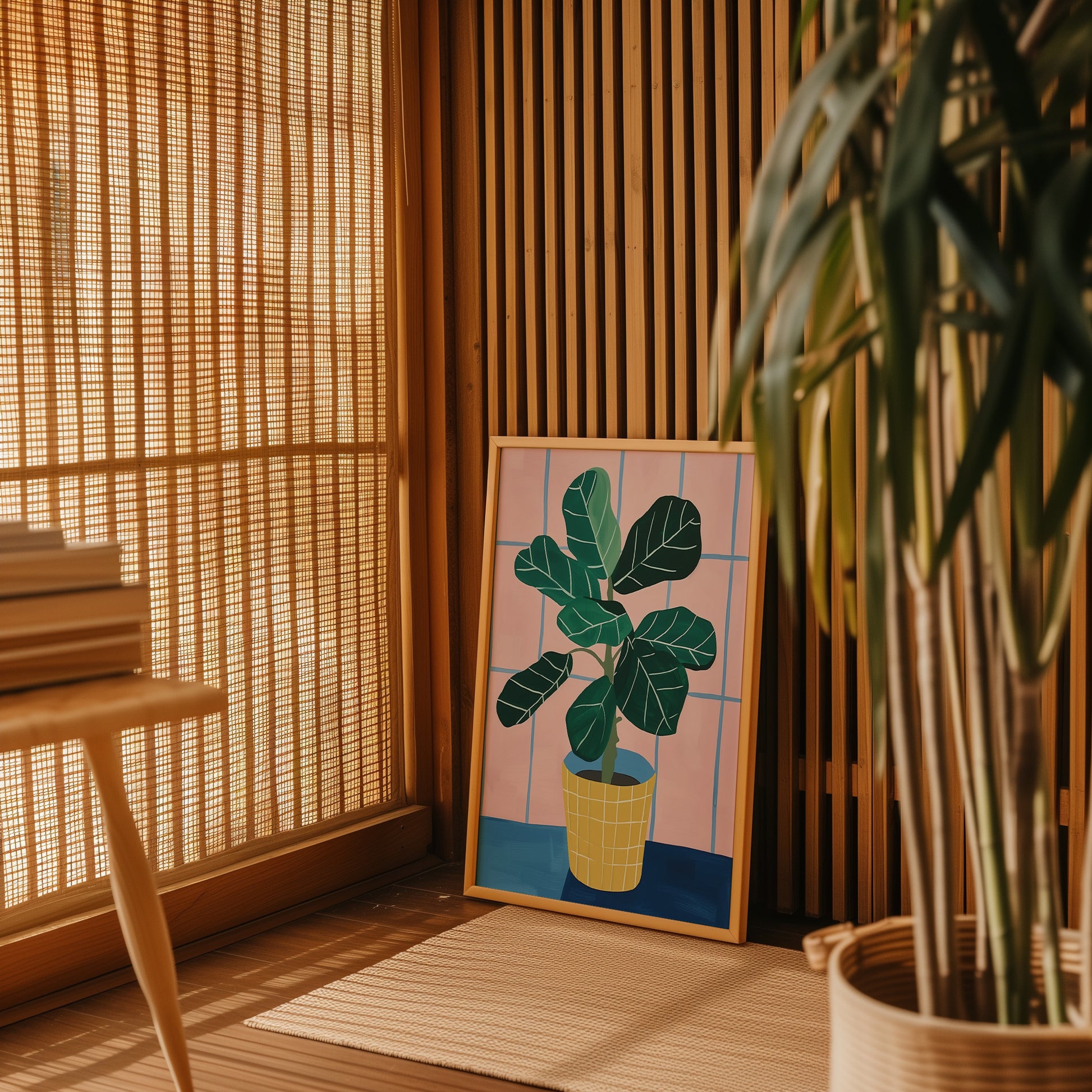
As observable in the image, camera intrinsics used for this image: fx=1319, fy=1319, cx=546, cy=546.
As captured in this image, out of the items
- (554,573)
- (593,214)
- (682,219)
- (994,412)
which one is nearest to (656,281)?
(682,219)

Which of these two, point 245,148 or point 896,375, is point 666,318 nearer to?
point 245,148

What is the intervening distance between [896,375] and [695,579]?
2.14 m

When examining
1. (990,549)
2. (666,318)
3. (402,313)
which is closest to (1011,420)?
(990,549)

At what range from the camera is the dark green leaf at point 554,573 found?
342 cm

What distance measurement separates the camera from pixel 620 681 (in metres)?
3.34

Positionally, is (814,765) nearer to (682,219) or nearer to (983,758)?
(682,219)

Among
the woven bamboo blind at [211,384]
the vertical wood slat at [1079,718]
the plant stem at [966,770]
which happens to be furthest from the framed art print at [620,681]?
the plant stem at [966,770]

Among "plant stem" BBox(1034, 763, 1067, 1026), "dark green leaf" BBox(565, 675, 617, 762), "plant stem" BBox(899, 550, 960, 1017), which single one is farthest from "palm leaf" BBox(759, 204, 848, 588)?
"dark green leaf" BBox(565, 675, 617, 762)

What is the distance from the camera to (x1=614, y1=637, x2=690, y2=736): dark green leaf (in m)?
3.27

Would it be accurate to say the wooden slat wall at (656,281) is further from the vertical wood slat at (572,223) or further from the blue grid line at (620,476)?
the blue grid line at (620,476)

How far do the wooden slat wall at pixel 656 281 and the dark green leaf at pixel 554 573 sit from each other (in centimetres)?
33

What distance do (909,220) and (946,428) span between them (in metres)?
0.39

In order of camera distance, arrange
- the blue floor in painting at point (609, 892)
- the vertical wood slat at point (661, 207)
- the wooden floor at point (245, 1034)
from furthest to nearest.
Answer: the vertical wood slat at point (661, 207) → the blue floor in painting at point (609, 892) → the wooden floor at point (245, 1034)

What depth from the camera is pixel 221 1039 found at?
2.64 m
